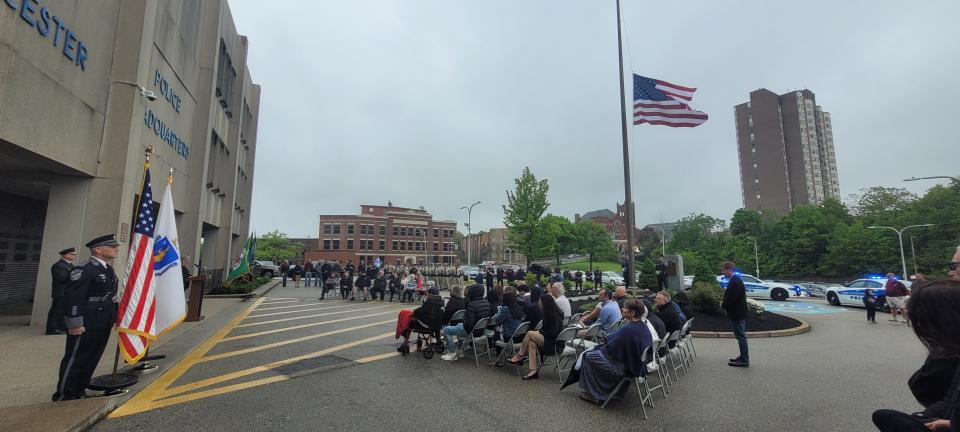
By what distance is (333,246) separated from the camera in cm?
7250

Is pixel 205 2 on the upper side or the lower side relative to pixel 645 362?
upper

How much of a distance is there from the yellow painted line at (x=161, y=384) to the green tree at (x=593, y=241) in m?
94.1

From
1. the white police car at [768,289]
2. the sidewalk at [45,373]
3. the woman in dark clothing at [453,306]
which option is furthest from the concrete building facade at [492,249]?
the woman in dark clothing at [453,306]

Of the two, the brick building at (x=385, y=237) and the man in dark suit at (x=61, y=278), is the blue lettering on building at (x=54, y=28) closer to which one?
the man in dark suit at (x=61, y=278)

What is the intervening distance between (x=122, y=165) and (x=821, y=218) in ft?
234

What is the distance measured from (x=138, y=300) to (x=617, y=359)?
22.1 ft

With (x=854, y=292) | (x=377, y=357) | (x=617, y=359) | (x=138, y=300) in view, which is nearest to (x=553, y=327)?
(x=617, y=359)

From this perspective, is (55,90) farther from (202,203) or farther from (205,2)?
(205,2)

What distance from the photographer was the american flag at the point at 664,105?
13109 millimetres

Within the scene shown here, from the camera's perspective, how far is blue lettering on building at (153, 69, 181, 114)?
1355cm

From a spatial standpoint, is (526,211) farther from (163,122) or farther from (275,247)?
(275,247)

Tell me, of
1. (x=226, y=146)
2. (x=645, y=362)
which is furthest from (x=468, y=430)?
(x=226, y=146)

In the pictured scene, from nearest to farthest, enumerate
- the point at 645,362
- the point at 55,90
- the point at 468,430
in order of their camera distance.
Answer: the point at 468,430
the point at 645,362
the point at 55,90

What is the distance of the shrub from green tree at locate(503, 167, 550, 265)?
24.5 metres
